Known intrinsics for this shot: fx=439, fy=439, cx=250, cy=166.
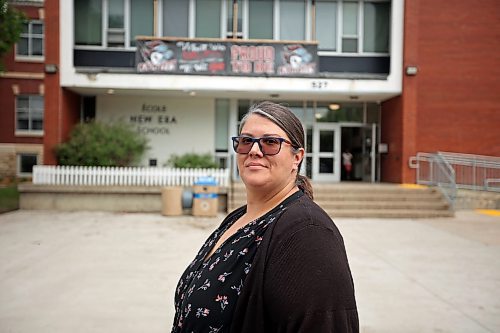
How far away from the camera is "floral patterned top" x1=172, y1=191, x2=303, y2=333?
1532mm

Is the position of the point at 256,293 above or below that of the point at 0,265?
above

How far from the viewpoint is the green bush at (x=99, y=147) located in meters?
13.6

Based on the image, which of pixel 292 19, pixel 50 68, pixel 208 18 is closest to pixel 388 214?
pixel 292 19

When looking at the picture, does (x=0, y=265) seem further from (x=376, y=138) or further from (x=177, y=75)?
(x=376, y=138)

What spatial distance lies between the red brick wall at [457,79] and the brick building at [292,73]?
37 millimetres

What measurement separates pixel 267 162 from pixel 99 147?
12.8 meters

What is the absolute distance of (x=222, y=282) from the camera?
1567mm

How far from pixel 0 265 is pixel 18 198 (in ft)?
24.8

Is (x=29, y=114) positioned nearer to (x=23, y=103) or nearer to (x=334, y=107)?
(x=23, y=103)

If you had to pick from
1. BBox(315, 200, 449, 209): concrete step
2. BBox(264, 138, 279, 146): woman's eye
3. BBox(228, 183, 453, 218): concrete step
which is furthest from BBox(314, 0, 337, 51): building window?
BBox(264, 138, 279, 146): woman's eye

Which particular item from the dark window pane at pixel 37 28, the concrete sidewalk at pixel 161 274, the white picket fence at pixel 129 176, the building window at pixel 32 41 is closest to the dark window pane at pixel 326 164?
the white picket fence at pixel 129 176

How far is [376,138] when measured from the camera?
1720 cm

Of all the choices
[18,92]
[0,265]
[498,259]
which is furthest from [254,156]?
[18,92]

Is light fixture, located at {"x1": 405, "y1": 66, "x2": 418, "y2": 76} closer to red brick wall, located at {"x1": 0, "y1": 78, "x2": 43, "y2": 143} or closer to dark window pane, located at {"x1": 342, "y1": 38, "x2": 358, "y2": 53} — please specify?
dark window pane, located at {"x1": 342, "y1": 38, "x2": 358, "y2": 53}
